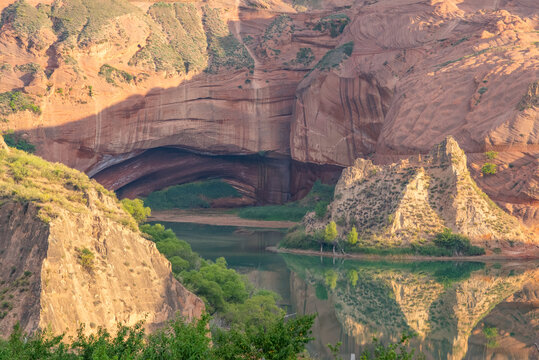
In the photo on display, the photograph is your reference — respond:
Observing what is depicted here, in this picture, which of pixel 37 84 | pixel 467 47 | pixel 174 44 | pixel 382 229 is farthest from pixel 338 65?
pixel 37 84

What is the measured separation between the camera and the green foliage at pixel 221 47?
323ft

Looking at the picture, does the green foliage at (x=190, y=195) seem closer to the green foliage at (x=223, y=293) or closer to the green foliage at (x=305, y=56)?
the green foliage at (x=305, y=56)

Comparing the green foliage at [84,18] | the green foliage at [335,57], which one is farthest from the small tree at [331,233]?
the green foliage at [84,18]

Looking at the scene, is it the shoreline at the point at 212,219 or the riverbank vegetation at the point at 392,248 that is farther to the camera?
the shoreline at the point at 212,219

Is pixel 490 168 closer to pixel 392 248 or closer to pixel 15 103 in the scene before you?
pixel 392 248

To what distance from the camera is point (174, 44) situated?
327 ft

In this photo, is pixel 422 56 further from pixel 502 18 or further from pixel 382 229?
pixel 382 229

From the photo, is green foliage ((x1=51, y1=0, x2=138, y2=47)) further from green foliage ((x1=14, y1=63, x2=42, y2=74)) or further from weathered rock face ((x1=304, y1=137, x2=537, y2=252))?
weathered rock face ((x1=304, y1=137, x2=537, y2=252))

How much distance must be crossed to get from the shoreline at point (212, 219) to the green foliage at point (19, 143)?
17.6 meters

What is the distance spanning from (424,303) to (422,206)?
72.1 ft

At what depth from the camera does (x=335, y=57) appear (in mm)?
92688

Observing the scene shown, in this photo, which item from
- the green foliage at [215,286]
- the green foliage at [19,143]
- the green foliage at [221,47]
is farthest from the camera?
the green foliage at [221,47]

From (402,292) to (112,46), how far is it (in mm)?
57185

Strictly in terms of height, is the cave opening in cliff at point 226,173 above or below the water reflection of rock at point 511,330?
above
